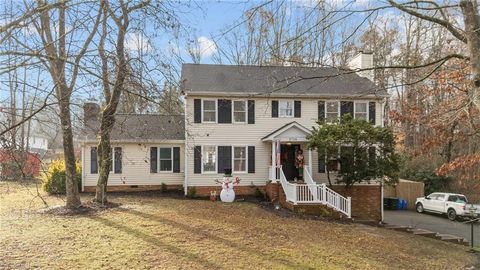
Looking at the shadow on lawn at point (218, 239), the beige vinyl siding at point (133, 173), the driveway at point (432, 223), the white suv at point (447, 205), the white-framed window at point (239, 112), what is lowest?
the driveway at point (432, 223)

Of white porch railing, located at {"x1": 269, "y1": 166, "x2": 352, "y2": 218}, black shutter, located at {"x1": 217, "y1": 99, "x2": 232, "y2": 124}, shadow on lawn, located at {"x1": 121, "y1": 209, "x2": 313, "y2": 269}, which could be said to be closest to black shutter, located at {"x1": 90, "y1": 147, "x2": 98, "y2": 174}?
black shutter, located at {"x1": 217, "y1": 99, "x2": 232, "y2": 124}

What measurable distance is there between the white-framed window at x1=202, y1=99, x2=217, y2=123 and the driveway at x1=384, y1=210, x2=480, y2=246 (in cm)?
1000

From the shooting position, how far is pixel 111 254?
8.59 m

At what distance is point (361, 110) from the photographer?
20.6 meters

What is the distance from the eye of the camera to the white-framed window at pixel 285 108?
794 inches

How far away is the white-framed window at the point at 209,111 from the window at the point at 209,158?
4.40ft

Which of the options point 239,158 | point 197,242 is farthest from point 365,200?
point 197,242

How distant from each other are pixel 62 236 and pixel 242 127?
36.8 feet

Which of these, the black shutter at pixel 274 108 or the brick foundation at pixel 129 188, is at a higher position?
the black shutter at pixel 274 108

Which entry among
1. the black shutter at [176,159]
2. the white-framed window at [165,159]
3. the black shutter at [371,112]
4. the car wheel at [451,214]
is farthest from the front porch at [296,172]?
the car wheel at [451,214]

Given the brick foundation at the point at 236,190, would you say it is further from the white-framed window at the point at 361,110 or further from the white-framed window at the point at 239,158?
the white-framed window at the point at 361,110

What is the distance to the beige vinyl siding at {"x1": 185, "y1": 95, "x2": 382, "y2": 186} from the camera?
64.5ft

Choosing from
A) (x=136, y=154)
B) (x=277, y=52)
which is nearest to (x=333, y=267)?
(x=277, y=52)

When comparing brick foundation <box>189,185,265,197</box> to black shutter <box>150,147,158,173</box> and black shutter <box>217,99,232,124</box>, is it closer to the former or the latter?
black shutter <box>150,147,158,173</box>
